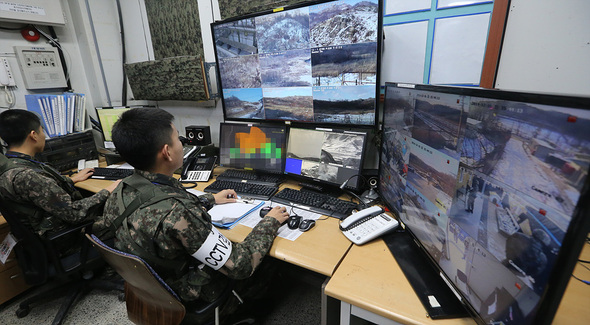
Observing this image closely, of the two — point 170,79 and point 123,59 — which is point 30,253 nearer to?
point 170,79

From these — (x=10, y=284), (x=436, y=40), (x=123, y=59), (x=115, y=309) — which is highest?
→ (x=123, y=59)

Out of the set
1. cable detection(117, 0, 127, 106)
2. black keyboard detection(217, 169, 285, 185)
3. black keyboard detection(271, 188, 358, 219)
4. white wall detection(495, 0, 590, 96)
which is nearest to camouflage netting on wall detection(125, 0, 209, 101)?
cable detection(117, 0, 127, 106)

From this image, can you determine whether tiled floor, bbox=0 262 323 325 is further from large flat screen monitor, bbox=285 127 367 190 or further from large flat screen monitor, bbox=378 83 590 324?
large flat screen monitor, bbox=378 83 590 324

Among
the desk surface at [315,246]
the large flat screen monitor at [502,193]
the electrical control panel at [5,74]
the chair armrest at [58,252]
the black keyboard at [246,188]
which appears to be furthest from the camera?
the electrical control panel at [5,74]

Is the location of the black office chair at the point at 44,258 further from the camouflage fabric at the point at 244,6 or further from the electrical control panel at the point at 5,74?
the camouflage fabric at the point at 244,6

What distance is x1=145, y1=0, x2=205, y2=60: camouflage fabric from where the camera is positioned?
2139mm

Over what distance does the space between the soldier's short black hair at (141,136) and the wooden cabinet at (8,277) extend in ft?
5.50

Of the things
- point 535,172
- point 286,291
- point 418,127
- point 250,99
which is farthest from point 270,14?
point 286,291

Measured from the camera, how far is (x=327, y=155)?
1.60 metres

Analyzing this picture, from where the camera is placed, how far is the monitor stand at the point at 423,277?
0.77m

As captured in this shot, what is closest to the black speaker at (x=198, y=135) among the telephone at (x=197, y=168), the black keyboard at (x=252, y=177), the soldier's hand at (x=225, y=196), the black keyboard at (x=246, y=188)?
the telephone at (x=197, y=168)

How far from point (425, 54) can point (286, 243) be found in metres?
1.21

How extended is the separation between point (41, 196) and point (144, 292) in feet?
3.30

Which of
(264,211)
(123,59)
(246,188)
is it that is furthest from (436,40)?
(123,59)
